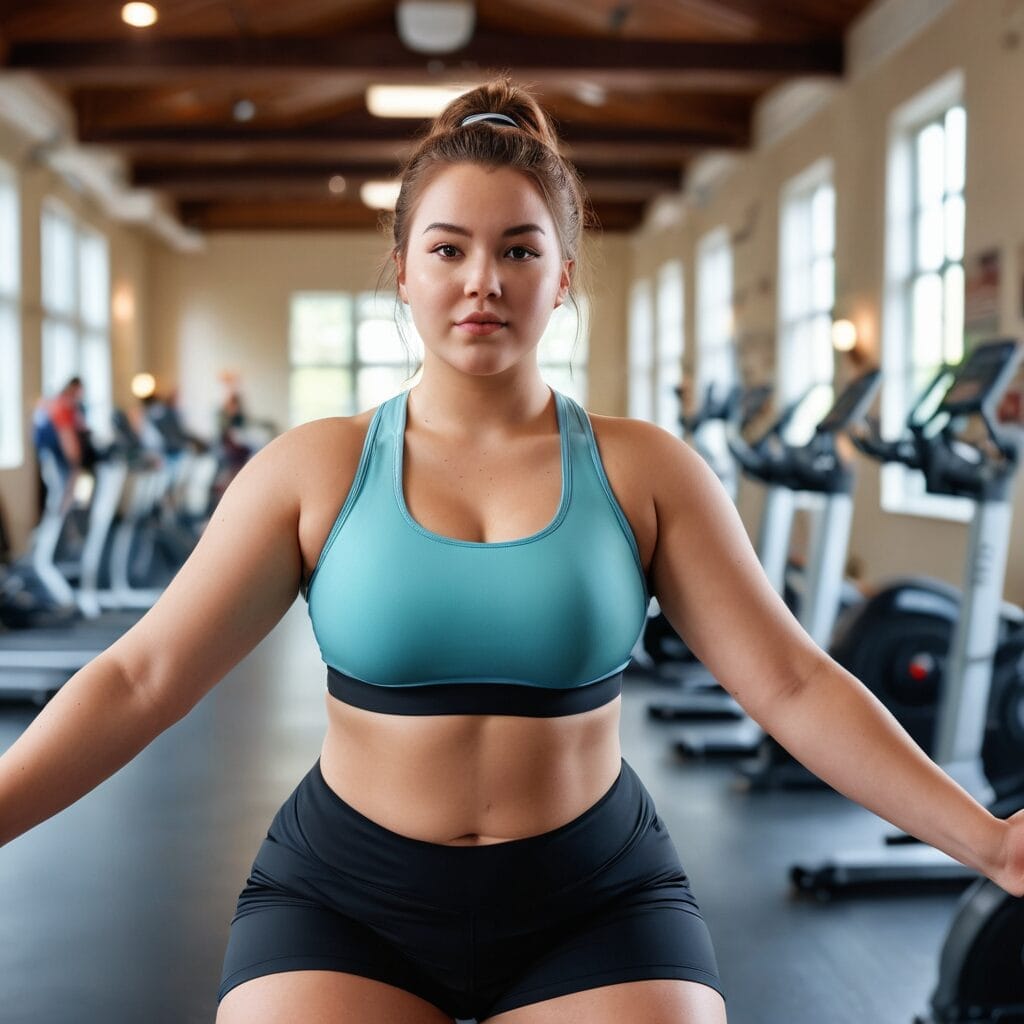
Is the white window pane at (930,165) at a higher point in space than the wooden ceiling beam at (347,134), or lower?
lower

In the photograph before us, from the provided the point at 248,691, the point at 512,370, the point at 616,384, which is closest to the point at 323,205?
the point at 616,384

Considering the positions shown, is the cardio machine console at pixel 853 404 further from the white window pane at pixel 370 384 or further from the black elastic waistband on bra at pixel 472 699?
the white window pane at pixel 370 384

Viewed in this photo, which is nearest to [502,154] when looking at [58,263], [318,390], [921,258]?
[921,258]

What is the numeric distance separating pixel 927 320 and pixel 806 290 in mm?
2392

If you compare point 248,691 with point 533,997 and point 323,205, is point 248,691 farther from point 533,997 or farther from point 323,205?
point 323,205

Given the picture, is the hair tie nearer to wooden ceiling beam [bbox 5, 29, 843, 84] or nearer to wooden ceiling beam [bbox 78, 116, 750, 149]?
wooden ceiling beam [bbox 5, 29, 843, 84]

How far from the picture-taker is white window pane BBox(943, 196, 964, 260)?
6961 mm

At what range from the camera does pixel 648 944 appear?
3.93 feet

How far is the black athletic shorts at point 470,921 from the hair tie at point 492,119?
68cm

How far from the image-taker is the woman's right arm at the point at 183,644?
112cm

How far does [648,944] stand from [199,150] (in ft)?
37.1

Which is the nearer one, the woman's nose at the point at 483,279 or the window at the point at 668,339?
the woman's nose at the point at 483,279

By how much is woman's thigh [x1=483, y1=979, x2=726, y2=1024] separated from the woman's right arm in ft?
1.41

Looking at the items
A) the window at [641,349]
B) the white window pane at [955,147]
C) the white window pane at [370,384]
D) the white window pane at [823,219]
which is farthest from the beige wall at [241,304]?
the white window pane at [955,147]
